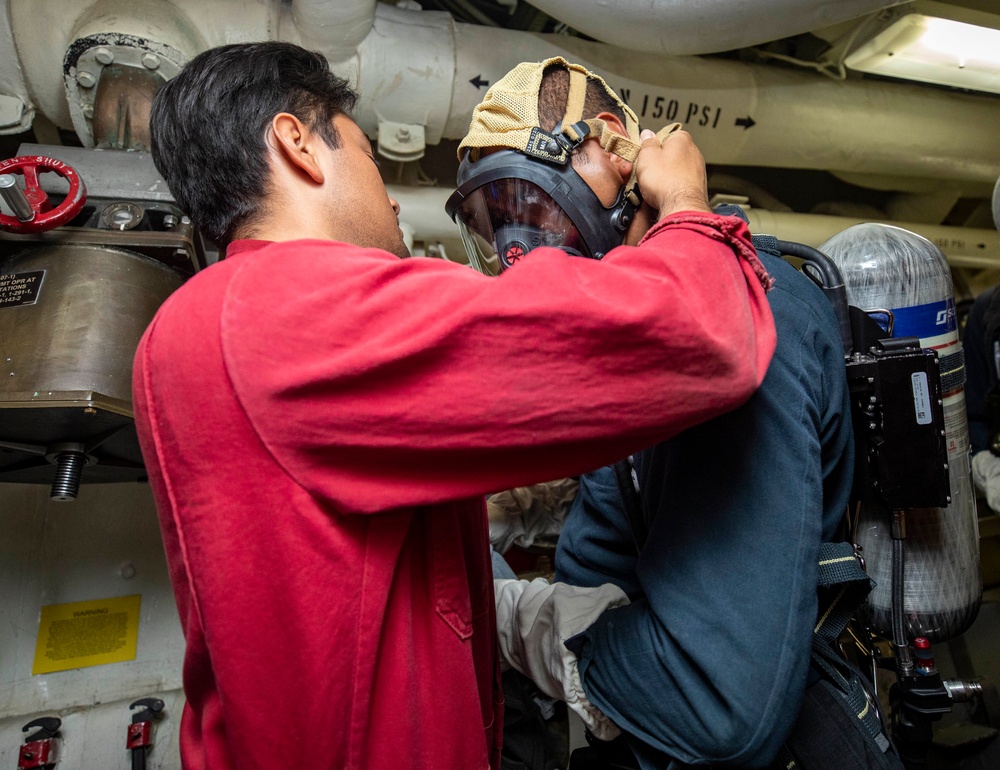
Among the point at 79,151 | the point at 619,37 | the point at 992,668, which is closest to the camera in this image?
the point at 79,151

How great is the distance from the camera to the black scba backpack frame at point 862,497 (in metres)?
1.06

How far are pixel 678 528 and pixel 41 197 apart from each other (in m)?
1.49

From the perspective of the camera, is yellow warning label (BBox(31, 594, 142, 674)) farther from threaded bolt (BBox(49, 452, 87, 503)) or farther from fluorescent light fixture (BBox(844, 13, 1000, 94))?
fluorescent light fixture (BBox(844, 13, 1000, 94))

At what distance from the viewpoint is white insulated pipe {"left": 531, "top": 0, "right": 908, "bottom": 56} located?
167 centimetres

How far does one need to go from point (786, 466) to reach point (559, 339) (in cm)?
43

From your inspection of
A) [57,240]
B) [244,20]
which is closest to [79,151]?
[57,240]

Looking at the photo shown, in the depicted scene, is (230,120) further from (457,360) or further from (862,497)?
(862,497)

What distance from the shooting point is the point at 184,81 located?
3.55ft

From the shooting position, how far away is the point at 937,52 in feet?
7.36

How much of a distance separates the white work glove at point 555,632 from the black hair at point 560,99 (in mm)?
922

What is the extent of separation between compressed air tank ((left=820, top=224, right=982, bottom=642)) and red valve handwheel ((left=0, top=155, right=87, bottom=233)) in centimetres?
171

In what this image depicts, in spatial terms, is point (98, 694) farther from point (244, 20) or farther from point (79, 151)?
point (244, 20)

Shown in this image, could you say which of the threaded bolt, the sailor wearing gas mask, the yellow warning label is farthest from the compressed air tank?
the yellow warning label

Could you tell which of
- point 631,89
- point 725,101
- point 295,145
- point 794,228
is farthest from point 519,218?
point 794,228
